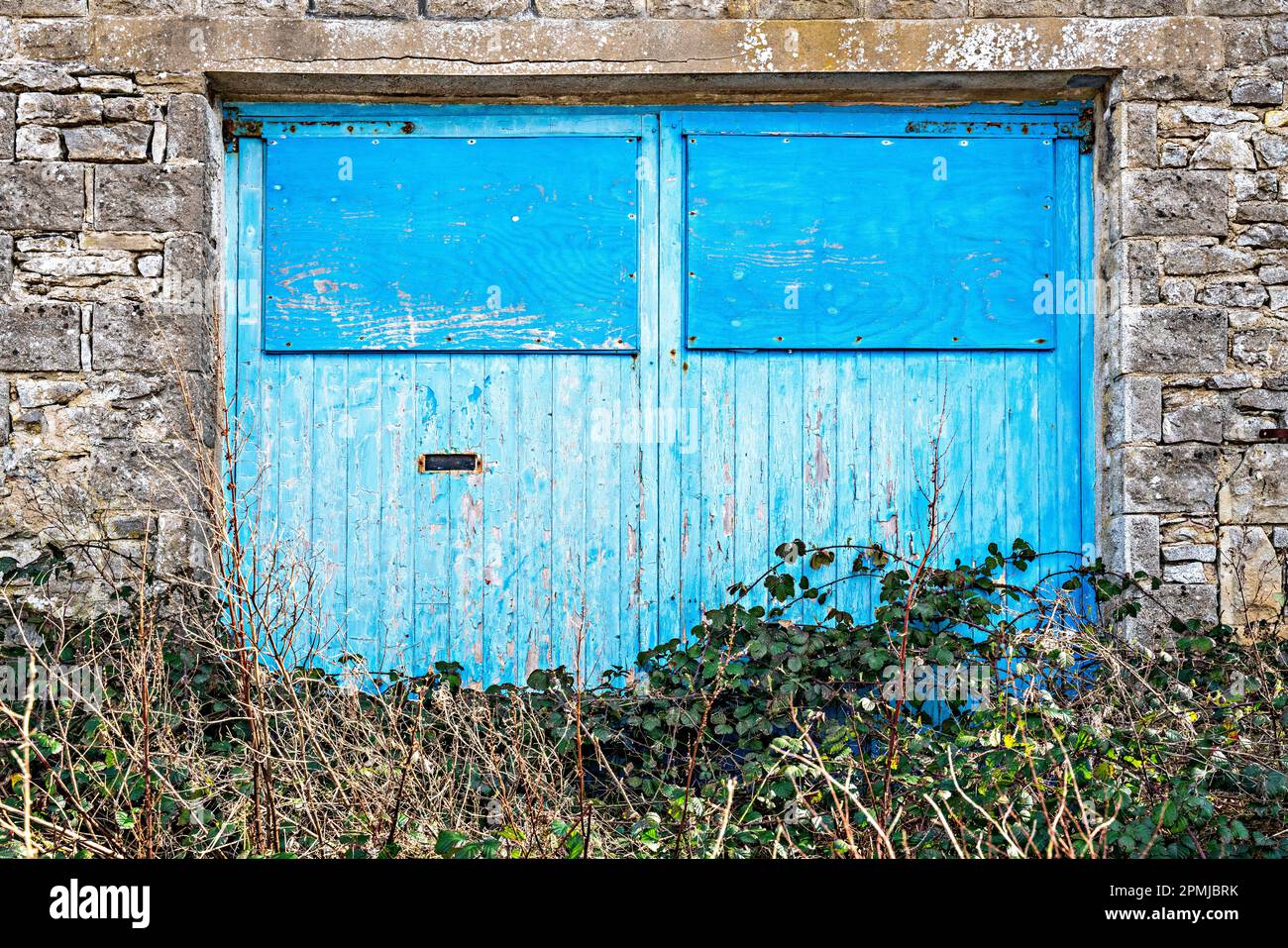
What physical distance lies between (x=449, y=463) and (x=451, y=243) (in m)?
0.91

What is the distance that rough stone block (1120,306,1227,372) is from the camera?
14.3ft

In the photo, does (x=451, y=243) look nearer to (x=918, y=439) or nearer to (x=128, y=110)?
(x=128, y=110)

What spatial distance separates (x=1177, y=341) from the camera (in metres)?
4.37

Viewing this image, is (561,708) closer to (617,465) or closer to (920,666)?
(617,465)

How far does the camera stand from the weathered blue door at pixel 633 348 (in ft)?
15.1

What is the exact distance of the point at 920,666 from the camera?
4.42 m

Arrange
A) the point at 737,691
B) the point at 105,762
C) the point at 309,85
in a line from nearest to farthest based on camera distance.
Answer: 1. the point at 105,762
2. the point at 737,691
3. the point at 309,85

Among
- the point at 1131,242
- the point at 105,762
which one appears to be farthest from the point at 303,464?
the point at 1131,242

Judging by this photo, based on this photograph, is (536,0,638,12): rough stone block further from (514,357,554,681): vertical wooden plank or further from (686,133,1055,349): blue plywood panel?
(514,357,554,681): vertical wooden plank

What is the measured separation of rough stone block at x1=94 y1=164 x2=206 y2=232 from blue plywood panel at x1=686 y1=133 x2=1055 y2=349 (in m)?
1.96

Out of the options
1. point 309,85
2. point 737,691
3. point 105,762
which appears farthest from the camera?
point 309,85

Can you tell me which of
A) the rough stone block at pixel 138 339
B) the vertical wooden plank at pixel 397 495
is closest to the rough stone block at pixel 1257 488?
the vertical wooden plank at pixel 397 495

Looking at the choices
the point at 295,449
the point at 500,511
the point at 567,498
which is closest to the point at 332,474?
the point at 295,449

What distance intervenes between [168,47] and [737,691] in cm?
333
